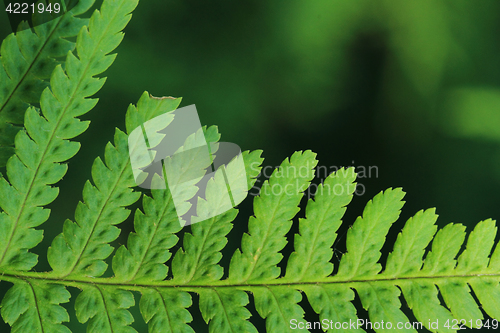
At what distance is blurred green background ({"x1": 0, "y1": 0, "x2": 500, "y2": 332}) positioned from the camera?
6.29 ft

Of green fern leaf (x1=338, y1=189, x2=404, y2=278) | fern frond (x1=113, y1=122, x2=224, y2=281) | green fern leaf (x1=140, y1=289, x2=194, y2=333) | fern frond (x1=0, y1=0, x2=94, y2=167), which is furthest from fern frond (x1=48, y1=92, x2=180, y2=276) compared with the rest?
green fern leaf (x1=338, y1=189, x2=404, y2=278)

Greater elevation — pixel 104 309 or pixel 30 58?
pixel 30 58

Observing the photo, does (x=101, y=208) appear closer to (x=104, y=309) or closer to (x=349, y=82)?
(x=104, y=309)

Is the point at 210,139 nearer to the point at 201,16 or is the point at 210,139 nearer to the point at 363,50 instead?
the point at 201,16

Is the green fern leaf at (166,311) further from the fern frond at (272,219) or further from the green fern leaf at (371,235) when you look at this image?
the green fern leaf at (371,235)

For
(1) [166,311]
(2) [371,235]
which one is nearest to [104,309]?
(1) [166,311]

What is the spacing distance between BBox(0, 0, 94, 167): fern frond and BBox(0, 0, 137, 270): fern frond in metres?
0.08

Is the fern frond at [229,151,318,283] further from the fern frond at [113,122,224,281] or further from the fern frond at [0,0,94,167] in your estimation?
the fern frond at [0,0,94,167]

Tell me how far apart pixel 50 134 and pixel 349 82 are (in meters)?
1.55

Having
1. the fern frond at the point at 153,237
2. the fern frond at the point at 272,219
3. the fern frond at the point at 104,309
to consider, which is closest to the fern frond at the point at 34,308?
the fern frond at the point at 104,309

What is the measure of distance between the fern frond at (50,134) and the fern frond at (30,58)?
0.27 feet

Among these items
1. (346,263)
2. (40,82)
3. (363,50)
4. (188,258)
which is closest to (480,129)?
(363,50)

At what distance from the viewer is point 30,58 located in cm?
107

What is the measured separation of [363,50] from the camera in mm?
1984
